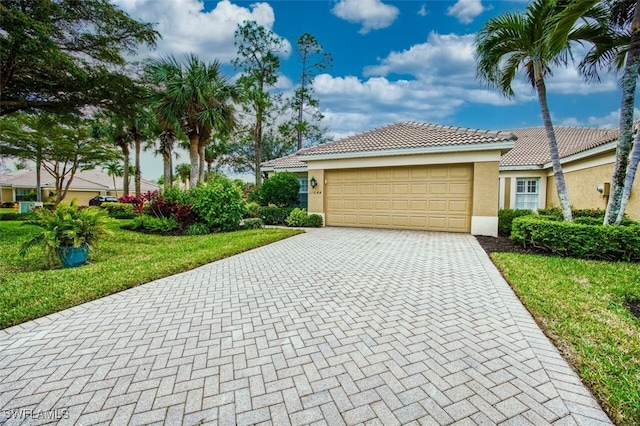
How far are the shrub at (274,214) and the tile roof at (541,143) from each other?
40.4 feet

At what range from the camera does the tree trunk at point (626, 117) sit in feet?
21.7

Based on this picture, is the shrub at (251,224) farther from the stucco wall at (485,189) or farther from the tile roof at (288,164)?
the stucco wall at (485,189)

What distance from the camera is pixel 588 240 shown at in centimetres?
684

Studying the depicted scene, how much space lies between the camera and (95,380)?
8.07ft

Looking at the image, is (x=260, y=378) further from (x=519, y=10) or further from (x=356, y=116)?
(x=356, y=116)

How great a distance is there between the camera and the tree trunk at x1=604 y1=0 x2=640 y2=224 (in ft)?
21.7

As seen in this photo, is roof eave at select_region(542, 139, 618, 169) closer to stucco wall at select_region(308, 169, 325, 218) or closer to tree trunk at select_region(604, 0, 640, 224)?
tree trunk at select_region(604, 0, 640, 224)

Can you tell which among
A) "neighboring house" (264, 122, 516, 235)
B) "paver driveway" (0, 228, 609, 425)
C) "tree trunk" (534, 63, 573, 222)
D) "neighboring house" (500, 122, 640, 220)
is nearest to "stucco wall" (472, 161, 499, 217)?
"neighboring house" (264, 122, 516, 235)

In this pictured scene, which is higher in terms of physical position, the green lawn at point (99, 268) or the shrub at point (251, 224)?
the shrub at point (251, 224)

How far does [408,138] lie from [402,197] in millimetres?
2492

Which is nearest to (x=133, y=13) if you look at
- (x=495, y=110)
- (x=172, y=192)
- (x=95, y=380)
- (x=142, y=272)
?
(x=172, y=192)

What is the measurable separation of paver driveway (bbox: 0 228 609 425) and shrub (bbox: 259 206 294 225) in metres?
9.16

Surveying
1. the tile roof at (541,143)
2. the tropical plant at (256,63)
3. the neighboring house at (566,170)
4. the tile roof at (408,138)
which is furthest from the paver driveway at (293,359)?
the tropical plant at (256,63)

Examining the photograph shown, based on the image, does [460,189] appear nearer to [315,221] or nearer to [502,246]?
[502,246]
